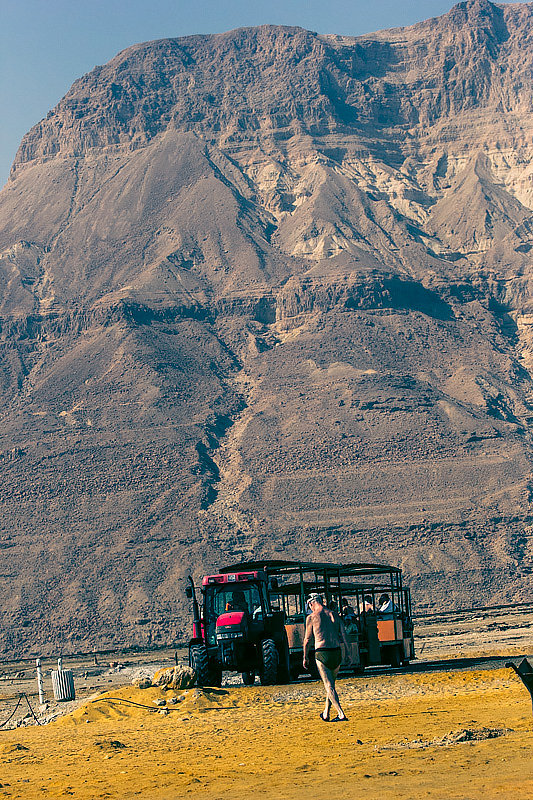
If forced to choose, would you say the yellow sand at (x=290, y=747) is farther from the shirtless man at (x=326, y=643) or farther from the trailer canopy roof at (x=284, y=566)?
the trailer canopy roof at (x=284, y=566)

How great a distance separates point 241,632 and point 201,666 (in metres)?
1.33

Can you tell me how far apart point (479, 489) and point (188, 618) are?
4061 centimetres

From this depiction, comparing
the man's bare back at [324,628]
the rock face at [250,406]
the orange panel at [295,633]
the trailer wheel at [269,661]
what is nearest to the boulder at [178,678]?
the trailer wheel at [269,661]

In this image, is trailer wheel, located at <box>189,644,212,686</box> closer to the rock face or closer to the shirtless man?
the shirtless man

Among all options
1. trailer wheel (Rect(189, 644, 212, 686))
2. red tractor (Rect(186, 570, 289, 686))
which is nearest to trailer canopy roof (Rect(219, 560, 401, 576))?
red tractor (Rect(186, 570, 289, 686))

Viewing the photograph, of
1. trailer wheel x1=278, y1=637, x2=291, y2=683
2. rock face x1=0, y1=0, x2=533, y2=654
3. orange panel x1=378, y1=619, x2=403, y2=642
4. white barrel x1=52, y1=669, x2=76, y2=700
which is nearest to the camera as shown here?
trailer wheel x1=278, y1=637, x2=291, y2=683

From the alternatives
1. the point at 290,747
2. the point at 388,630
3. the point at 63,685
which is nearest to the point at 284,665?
the point at 388,630

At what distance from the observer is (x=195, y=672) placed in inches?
1104

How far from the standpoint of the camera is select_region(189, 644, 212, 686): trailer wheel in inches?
1091

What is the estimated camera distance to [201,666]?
2773 centimetres

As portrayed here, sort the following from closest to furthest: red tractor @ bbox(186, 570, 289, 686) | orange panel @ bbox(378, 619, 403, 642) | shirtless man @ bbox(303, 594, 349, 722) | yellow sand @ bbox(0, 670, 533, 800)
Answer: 1. yellow sand @ bbox(0, 670, 533, 800)
2. shirtless man @ bbox(303, 594, 349, 722)
3. red tractor @ bbox(186, 570, 289, 686)
4. orange panel @ bbox(378, 619, 403, 642)

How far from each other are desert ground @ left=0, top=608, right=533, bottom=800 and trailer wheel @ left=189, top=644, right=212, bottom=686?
96cm

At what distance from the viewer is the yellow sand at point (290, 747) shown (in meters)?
13.2

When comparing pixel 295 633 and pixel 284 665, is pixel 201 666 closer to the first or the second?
pixel 284 665
